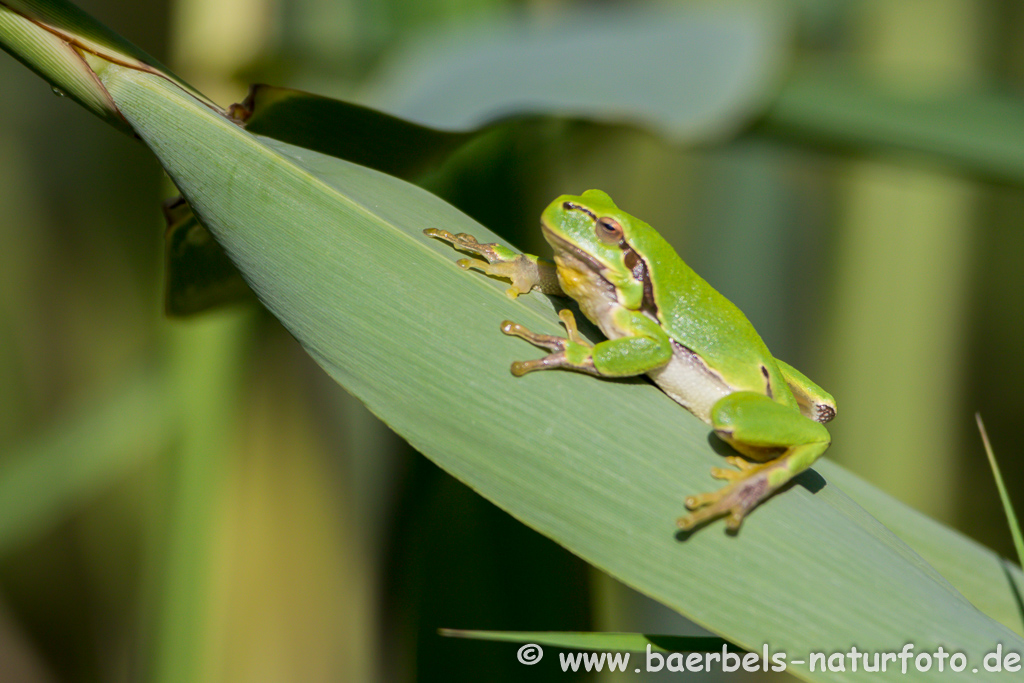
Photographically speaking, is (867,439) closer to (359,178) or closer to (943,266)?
(943,266)

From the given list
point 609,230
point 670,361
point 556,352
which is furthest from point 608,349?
point 609,230

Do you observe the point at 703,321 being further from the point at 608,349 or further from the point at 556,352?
the point at 556,352

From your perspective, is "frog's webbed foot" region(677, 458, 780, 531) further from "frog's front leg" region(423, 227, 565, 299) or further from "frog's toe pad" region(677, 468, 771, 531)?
"frog's front leg" region(423, 227, 565, 299)

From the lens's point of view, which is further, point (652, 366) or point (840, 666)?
point (652, 366)

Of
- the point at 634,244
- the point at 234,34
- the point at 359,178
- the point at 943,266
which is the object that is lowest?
the point at 943,266

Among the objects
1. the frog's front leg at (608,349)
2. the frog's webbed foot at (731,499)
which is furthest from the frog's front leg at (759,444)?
the frog's front leg at (608,349)

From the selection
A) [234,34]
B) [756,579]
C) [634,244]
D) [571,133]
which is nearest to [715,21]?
[571,133]
